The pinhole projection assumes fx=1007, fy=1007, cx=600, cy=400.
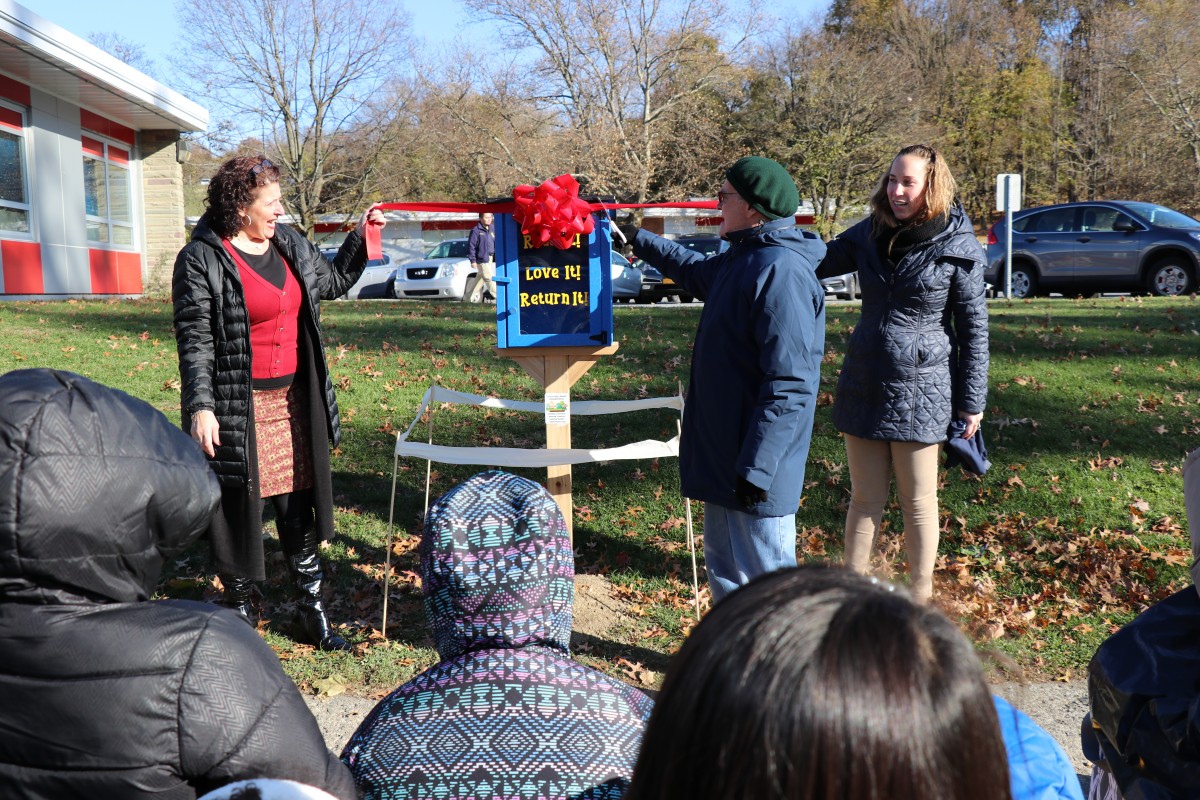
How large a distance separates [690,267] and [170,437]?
309cm

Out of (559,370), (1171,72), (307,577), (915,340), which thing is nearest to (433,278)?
(559,370)

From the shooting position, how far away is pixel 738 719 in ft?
2.93

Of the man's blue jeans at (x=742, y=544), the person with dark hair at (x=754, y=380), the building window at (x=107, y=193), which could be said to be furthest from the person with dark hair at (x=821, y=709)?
the building window at (x=107, y=193)

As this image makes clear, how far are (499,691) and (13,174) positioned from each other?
1750 cm

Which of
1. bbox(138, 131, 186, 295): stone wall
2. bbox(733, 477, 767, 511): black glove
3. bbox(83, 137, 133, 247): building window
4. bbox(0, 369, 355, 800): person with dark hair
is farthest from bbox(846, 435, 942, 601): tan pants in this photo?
bbox(138, 131, 186, 295): stone wall

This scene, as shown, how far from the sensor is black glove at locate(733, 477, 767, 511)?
3533mm

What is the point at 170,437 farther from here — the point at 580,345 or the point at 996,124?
the point at 996,124

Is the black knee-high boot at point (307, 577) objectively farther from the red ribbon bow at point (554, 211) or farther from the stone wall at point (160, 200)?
the stone wall at point (160, 200)

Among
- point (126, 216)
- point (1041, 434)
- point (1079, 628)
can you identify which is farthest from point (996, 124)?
point (1079, 628)

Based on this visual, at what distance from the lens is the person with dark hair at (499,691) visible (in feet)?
5.08

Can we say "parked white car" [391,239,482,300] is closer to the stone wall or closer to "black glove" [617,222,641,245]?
the stone wall

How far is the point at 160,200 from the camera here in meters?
20.3

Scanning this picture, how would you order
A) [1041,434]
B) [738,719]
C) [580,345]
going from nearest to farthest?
[738,719], [580,345], [1041,434]

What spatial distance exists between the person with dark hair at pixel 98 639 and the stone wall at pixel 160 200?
20.3 meters
